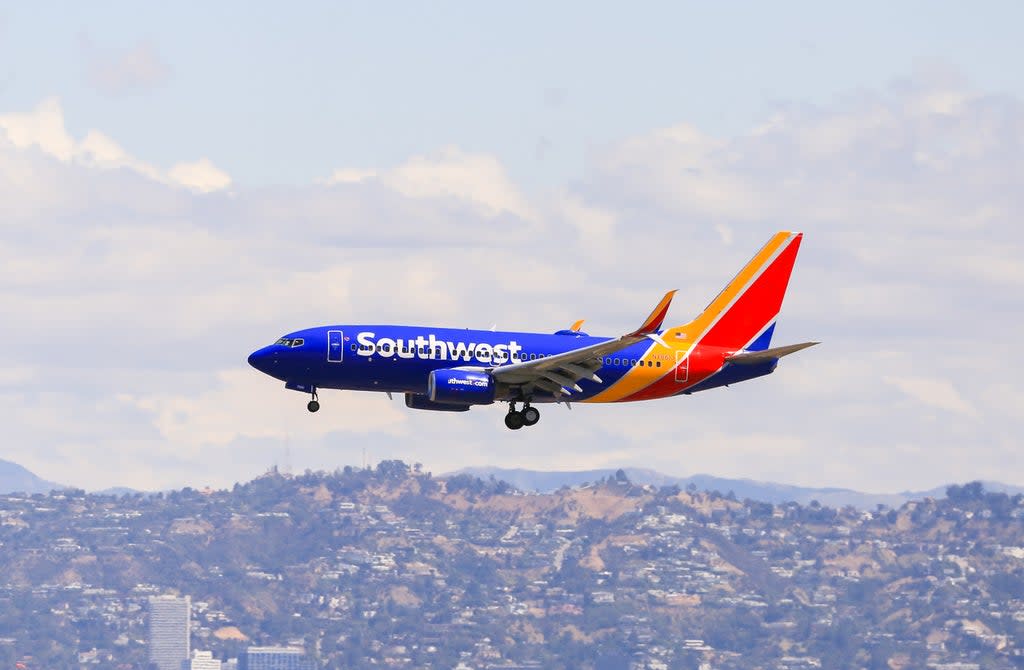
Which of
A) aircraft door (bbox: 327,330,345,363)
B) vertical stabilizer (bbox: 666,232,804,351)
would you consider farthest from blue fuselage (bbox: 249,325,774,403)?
vertical stabilizer (bbox: 666,232,804,351)

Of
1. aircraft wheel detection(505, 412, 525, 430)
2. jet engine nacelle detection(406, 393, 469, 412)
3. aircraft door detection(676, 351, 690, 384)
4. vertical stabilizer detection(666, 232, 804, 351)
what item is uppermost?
vertical stabilizer detection(666, 232, 804, 351)

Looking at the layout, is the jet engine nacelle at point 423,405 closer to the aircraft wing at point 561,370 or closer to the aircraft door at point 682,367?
the aircraft wing at point 561,370

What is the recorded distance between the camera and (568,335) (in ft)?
388

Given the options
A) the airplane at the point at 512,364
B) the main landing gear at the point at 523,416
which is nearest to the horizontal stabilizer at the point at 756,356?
the airplane at the point at 512,364

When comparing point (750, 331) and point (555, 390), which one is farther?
point (750, 331)

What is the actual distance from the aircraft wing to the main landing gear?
4.55 ft

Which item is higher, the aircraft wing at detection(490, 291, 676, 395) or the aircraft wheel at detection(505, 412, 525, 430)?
the aircraft wing at detection(490, 291, 676, 395)

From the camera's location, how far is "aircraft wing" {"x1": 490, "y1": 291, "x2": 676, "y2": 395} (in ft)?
Result: 362

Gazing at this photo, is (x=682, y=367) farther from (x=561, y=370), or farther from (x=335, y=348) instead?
(x=335, y=348)

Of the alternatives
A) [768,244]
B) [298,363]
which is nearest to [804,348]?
[768,244]

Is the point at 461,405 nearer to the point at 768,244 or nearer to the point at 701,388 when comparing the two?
Answer: the point at 701,388

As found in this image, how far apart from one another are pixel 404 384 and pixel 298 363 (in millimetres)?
5555

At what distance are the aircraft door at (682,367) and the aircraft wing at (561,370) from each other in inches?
191

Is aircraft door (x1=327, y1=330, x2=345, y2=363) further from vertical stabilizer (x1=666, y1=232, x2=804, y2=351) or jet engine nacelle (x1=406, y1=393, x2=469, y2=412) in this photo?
vertical stabilizer (x1=666, y1=232, x2=804, y2=351)
